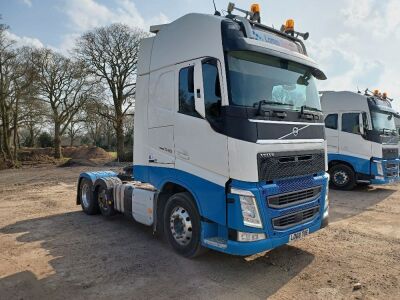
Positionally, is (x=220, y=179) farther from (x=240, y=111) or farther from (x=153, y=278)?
(x=153, y=278)

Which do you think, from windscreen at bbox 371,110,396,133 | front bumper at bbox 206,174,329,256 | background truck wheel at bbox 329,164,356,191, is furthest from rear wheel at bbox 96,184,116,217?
windscreen at bbox 371,110,396,133

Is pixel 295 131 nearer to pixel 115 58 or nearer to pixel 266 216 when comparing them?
pixel 266 216

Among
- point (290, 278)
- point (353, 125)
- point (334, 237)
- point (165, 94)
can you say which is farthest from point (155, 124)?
point (353, 125)

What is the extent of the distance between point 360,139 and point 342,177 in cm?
155

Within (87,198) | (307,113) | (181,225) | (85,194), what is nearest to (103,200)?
(87,198)

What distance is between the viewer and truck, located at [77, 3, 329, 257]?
440 cm

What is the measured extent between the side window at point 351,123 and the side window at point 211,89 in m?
8.64

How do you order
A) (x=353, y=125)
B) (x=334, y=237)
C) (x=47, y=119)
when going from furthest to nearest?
(x=47, y=119), (x=353, y=125), (x=334, y=237)

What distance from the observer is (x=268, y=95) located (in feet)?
15.4

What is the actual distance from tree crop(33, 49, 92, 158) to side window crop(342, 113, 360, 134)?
24311 mm

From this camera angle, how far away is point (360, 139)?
37.6ft

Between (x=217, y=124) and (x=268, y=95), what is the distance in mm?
833

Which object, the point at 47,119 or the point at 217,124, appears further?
the point at 47,119

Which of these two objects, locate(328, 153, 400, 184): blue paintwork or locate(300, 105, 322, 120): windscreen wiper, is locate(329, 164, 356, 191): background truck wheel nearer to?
locate(328, 153, 400, 184): blue paintwork
